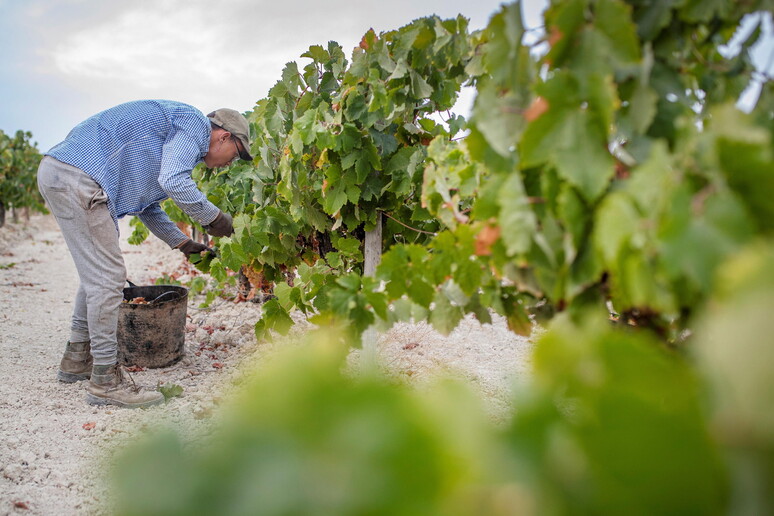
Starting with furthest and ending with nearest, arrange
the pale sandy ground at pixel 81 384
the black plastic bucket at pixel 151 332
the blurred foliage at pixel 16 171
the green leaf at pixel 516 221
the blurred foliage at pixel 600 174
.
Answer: the blurred foliage at pixel 16 171
the black plastic bucket at pixel 151 332
the pale sandy ground at pixel 81 384
the green leaf at pixel 516 221
the blurred foliage at pixel 600 174

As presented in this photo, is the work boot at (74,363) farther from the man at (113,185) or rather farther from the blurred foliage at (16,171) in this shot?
the blurred foliage at (16,171)

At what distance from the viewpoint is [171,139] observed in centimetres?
320

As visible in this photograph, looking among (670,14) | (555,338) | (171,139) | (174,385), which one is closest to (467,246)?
(670,14)

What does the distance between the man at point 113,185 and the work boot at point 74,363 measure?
41 cm

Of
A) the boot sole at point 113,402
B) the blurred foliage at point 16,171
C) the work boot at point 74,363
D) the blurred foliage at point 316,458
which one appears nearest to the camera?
the blurred foliage at point 316,458

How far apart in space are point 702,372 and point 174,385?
366cm

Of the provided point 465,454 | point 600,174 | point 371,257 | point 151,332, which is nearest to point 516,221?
point 600,174

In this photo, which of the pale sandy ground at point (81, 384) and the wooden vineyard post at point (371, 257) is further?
the wooden vineyard post at point (371, 257)

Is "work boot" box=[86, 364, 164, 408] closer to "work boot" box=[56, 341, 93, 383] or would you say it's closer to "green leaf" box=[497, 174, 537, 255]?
"work boot" box=[56, 341, 93, 383]

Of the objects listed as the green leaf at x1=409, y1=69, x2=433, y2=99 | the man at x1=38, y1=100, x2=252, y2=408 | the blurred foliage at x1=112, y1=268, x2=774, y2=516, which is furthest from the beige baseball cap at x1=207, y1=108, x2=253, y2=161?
the blurred foliage at x1=112, y1=268, x2=774, y2=516

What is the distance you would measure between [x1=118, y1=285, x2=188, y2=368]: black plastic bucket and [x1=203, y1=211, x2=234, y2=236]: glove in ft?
2.60

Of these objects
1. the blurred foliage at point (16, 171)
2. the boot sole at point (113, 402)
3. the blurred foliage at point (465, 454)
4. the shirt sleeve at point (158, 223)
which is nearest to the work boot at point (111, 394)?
the boot sole at point (113, 402)

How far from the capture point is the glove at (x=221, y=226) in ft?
11.5

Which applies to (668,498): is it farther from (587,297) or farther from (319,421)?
(587,297)
